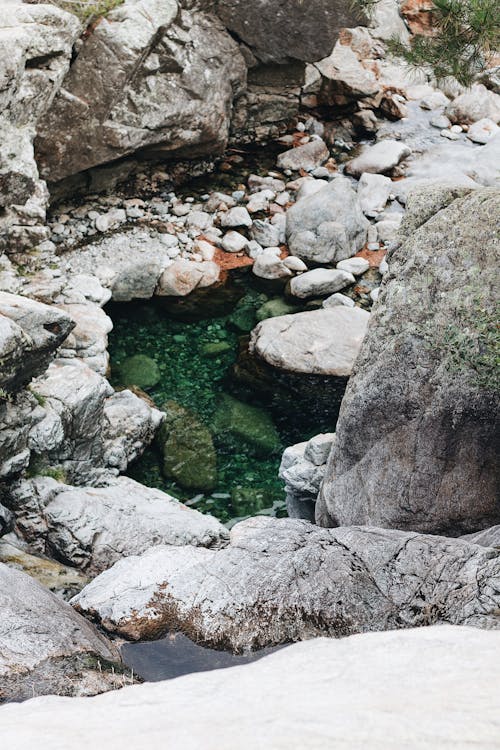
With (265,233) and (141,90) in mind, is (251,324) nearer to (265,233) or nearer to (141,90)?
(265,233)

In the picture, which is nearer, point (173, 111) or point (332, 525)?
point (332, 525)

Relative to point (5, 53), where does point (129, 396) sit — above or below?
below

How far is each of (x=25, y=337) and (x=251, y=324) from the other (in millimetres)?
6299

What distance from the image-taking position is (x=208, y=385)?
12.7 meters

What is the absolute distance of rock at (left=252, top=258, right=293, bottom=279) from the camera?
15.0m

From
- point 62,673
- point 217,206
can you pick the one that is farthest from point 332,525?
point 217,206

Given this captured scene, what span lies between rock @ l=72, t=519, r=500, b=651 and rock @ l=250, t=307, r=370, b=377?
612 cm

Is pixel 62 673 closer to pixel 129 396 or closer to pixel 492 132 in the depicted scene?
pixel 129 396

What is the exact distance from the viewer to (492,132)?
18719 millimetres

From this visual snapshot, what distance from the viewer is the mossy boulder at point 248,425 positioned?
11688mm

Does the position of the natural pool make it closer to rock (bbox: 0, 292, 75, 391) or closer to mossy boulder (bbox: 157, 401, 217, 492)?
mossy boulder (bbox: 157, 401, 217, 492)

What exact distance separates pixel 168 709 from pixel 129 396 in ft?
28.0

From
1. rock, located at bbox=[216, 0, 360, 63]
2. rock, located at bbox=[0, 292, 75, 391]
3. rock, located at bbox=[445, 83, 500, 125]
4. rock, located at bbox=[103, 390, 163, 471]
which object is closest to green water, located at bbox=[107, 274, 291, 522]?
rock, located at bbox=[103, 390, 163, 471]

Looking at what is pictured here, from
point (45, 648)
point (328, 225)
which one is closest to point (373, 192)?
point (328, 225)
